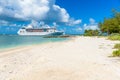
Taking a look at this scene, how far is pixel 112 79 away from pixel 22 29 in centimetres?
14432

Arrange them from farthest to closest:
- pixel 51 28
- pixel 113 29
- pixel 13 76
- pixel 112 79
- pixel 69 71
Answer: pixel 51 28 → pixel 113 29 → pixel 69 71 → pixel 13 76 → pixel 112 79

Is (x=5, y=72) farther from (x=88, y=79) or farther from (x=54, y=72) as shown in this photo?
(x=88, y=79)

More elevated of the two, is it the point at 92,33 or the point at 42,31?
the point at 42,31

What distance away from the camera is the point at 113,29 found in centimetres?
7306

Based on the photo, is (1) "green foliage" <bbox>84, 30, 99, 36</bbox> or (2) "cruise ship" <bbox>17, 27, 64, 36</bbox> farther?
(2) "cruise ship" <bbox>17, 27, 64, 36</bbox>

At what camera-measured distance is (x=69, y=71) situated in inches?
356

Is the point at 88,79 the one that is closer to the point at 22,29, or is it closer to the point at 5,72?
the point at 5,72

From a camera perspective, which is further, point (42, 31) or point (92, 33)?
point (42, 31)

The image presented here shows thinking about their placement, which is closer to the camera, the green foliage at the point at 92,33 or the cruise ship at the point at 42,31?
the green foliage at the point at 92,33

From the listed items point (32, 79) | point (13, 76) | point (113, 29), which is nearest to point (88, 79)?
point (32, 79)

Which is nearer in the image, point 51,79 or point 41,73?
point 51,79

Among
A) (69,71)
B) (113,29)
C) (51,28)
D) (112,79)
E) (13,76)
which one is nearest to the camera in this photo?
(112,79)

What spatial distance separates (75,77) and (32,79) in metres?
1.65

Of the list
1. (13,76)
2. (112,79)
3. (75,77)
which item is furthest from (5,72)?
(112,79)
